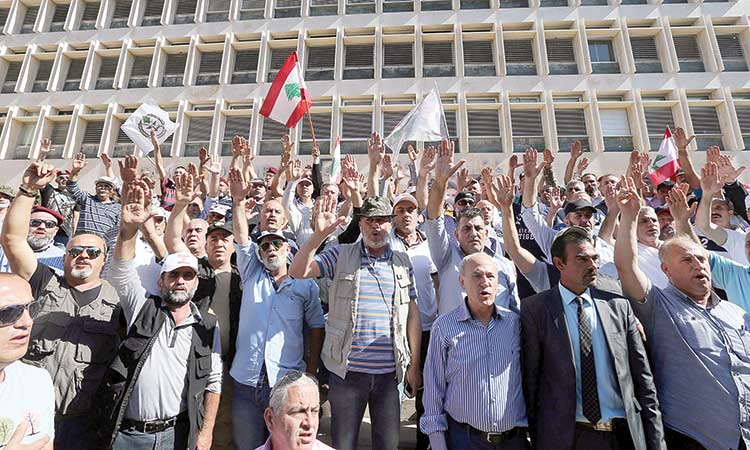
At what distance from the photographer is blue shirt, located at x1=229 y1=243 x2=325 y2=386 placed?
3.00 metres

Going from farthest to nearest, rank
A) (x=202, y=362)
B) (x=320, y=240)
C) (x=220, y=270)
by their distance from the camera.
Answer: (x=220, y=270), (x=320, y=240), (x=202, y=362)

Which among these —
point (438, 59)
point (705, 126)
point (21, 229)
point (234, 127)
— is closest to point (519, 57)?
point (438, 59)

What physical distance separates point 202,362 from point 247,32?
65.0ft

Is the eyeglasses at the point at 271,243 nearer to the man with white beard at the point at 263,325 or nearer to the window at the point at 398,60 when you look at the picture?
the man with white beard at the point at 263,325

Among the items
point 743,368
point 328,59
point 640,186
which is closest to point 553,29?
point 328,59

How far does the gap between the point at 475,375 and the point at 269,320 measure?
1657 millimetres

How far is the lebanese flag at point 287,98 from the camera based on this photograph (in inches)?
324

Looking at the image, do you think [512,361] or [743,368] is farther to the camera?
[512,361]

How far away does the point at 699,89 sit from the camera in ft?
53.9

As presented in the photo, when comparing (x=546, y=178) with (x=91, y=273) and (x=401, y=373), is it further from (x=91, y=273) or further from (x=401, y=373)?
(x=91, y=273)

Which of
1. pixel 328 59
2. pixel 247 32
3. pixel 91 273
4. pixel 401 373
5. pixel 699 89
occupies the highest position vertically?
pixel 247 32

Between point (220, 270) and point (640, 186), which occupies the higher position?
point (640, 186)

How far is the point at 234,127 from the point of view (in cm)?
1808

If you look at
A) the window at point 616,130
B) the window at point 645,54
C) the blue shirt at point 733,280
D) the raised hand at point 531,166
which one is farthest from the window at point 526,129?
the blue shirt at point 733,280
